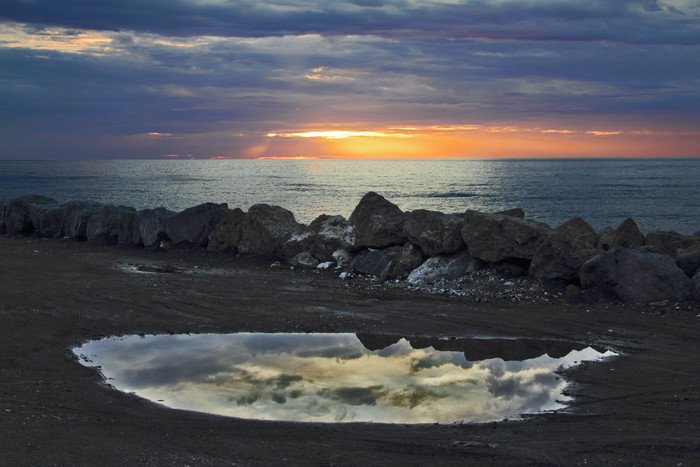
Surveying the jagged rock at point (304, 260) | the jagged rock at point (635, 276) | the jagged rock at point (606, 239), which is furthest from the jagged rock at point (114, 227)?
the jagged rock at point (635, 276)

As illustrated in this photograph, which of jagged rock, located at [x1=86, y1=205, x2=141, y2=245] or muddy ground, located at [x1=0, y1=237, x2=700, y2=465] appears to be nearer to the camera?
muddy ground, located at [x1=0, y1=237, x2=700, y2=465]

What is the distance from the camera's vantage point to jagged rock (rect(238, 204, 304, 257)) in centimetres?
1658

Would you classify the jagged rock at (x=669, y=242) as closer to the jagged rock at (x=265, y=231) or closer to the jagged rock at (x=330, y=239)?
the jagged rock at (x=330, y=239)

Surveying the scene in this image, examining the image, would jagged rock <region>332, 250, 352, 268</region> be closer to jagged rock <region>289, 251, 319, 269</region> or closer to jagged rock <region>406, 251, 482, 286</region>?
jagged rock <region>289, 251, 319, 269</region>

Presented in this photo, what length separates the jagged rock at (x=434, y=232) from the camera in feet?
44.8

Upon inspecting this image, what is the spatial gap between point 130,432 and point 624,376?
5.84m

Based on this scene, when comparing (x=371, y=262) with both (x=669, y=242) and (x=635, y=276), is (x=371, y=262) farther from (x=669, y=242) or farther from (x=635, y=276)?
(x=669, y=242)

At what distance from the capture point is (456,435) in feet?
19.6

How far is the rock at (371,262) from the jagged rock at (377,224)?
12.4 inches

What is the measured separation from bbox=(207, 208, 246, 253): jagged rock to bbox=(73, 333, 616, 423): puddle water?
7.70 m

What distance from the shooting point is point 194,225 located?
707 inches

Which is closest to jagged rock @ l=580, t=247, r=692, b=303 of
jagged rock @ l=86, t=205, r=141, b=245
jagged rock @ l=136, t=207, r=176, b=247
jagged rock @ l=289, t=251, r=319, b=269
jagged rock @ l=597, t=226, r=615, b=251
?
jagged rock @ l=597, t=226, r=615, b=251

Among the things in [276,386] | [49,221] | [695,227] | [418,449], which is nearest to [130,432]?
[276,386]

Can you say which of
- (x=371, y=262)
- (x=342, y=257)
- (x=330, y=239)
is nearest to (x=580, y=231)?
(x=371, y=262)
